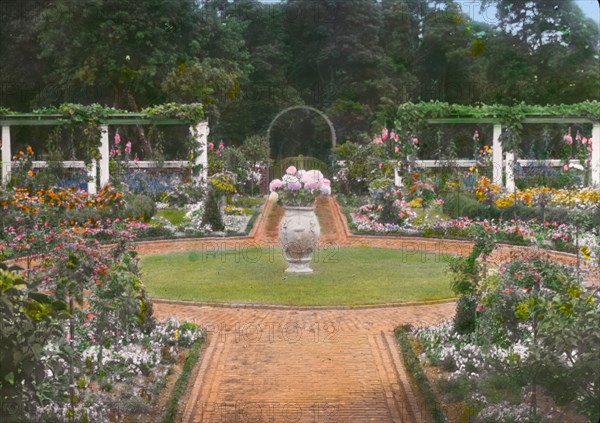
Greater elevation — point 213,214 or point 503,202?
point 503,202

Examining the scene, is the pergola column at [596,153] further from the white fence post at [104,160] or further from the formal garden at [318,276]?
the white fence post at [104,160]

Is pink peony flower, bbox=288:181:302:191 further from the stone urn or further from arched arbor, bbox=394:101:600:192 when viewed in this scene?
arched arbor, bbox=394:101:600:192

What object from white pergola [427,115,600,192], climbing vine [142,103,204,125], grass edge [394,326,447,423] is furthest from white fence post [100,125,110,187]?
grass edge [394,326,447,423]

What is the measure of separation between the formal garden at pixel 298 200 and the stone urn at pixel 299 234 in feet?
0.10

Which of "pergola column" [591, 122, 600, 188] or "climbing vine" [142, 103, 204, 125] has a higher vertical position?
"climbing vine" [142, 103, 204, 125]

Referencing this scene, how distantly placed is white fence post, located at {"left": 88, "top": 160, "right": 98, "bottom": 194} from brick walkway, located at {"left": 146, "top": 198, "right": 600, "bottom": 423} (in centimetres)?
1025

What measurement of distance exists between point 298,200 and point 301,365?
4400 mm

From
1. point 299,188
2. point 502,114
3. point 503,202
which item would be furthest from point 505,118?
point 299,188

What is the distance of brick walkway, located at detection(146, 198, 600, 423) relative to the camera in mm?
6066

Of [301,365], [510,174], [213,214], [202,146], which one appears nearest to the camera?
[301,365]

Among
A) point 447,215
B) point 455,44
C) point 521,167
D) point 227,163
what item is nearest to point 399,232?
point 447,215

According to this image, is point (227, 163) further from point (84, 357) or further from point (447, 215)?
point (84, 357)

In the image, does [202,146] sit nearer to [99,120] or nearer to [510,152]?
[99,120]

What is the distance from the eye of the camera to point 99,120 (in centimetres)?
1986
